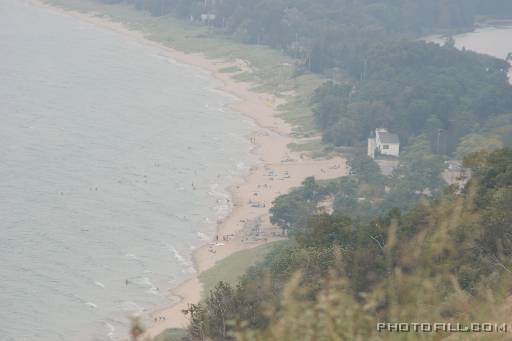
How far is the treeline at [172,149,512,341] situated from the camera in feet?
24.4

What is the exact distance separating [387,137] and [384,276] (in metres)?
34.3

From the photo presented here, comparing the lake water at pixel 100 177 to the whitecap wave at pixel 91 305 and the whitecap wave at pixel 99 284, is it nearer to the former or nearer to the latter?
the whitecap wave at pixel 99 284

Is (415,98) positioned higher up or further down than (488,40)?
further down

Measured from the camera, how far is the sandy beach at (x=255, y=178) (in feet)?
111

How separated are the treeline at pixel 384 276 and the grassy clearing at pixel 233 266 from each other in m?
1.52

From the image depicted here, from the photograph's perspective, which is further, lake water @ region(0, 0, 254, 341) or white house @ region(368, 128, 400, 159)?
white house @ region(368, 128, 400, 159)

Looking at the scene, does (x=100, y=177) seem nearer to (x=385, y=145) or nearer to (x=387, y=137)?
(x=385, y=145)

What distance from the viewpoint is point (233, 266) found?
117ft

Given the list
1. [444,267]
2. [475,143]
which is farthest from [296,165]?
[444,267]

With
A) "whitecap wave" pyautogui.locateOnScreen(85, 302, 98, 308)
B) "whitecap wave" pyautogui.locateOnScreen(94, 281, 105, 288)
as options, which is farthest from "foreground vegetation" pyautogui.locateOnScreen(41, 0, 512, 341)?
"whitecap wave" pyautogui.locateOnScreen(94, 281, 105, 288)

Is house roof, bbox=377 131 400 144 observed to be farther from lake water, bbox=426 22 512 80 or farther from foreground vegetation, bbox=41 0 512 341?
lake water, bbox=426 22 512 80

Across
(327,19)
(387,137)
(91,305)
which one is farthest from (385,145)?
(327,19)

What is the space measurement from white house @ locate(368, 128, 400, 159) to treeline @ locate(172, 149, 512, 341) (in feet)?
62.5

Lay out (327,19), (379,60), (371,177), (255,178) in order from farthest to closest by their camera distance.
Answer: (327,19), (379,60), (255,178), (371,177)
